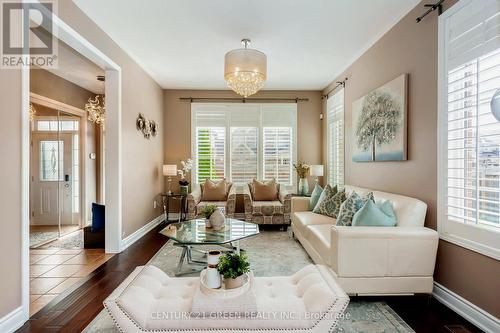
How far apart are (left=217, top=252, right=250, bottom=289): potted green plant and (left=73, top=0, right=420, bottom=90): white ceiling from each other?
2578 millimetres

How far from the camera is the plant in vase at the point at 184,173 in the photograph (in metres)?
5.69

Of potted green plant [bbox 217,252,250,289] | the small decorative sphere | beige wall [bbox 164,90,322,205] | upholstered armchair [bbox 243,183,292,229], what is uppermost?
beige wall [bbox 164,90,322,205]

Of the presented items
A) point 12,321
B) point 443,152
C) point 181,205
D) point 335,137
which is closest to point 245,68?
point 443,152

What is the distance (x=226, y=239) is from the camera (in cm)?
291

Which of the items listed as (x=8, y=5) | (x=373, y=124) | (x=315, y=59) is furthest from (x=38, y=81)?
(x=373, y=124)

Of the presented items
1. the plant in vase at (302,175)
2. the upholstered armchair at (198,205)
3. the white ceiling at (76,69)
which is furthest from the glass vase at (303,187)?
the white ceiling at (76,69)

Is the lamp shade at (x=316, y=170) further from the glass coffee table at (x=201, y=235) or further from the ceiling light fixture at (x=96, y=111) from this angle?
the ceiling light fixture at (x=96, y=111)

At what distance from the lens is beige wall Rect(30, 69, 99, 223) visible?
447 cm

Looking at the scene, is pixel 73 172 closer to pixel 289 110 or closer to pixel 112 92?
pixel 112 92

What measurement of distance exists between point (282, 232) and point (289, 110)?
2881 millimetres

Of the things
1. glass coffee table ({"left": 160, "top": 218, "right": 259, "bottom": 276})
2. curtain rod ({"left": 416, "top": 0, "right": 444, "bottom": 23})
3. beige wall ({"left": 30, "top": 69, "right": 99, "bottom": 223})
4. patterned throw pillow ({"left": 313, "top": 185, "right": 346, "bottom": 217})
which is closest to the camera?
curtain rod ({"left": 416, "top": 0, "right": 444, "bottom": 23})

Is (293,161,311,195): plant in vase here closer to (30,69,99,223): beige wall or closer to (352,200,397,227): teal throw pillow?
(352,200,397,227): teal throw pillow

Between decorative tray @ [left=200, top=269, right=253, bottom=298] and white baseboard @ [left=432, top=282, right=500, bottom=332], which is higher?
decorative tray @ [left=200, top=269, right=253, bottom=298]

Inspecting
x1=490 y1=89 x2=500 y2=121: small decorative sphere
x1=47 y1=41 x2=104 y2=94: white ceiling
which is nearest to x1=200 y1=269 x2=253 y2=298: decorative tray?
x1=490 y1=89 x2=500 y2=121: small decorative sphere
